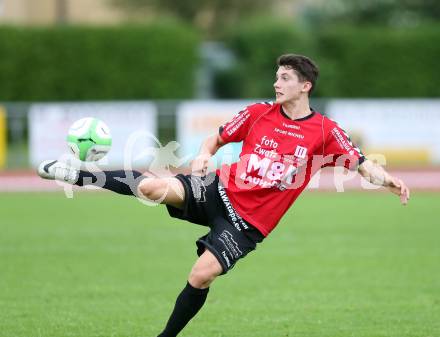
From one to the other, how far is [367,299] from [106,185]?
3.51 metres

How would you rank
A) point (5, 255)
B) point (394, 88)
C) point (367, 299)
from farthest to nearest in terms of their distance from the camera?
point (394, 88) → point (5, 255) → point (367, 299)

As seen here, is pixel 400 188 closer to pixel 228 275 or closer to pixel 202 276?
pixel 202 276

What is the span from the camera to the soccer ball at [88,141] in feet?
22.9

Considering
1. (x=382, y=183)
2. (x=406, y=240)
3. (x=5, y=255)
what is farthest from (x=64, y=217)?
(x=382, y=183)

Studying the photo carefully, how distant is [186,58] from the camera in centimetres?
3070

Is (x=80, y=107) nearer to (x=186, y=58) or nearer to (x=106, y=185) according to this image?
(x=186, y=58)

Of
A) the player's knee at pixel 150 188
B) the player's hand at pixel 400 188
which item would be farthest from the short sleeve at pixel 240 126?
the player's hand at pixel 400 188

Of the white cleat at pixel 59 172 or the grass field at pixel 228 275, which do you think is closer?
the white cleat at pixel 59 172

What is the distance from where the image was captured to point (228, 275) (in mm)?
10789

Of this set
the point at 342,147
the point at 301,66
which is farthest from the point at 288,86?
the point at 342,147

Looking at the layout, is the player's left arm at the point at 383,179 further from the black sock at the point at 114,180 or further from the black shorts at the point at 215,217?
the black sock at the point at 114,180

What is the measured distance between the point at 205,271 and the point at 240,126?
130cm

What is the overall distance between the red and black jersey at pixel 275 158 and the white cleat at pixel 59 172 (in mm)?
1171

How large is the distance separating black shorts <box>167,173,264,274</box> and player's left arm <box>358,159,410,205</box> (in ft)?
3.25
